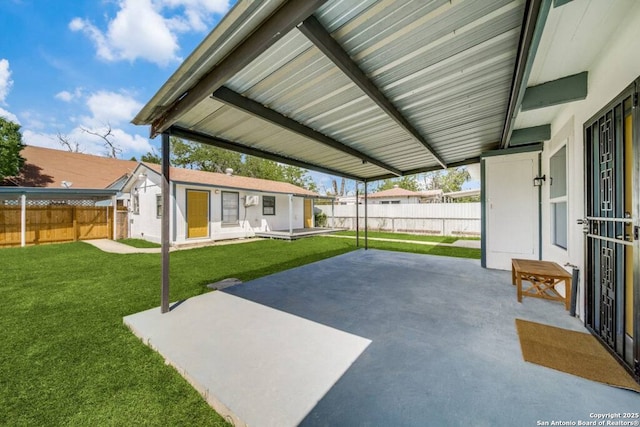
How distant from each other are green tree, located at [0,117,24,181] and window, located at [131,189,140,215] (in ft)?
19.9

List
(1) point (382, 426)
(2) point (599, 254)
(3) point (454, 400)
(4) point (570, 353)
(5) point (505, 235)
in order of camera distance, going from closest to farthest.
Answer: (1) point (382, 426)
(3) point (454, 400)
(4) point (570, 353)
(2) point (599, 254)
(5) point (505, 235)

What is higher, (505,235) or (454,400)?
(505,235)

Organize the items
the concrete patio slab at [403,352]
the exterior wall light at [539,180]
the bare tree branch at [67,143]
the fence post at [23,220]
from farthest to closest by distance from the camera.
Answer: the bare tree branch at [67,143] < the fence post at [23,220] < the exterior wall light at [539,180] < the concrete patio slab at [403,352]

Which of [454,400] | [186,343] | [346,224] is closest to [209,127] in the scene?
[186,343]

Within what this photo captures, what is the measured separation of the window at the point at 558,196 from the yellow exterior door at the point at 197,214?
11241mm

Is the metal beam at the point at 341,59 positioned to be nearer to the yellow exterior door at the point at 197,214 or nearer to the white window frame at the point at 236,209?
the yellow exterior door at the point at 197,214

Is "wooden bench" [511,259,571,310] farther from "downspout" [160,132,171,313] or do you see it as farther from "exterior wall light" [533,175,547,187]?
"downspout" [160,132,171,313]

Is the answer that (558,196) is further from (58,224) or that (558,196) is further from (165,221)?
(58,224)

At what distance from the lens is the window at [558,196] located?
3918 mm

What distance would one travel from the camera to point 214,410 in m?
1.77

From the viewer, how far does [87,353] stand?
8.10 feet

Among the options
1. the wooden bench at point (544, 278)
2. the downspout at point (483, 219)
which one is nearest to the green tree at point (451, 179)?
the downspout at point (483, 219)

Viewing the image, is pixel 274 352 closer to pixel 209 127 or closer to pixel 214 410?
pixel 214 410

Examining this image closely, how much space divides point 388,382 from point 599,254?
2.56m
